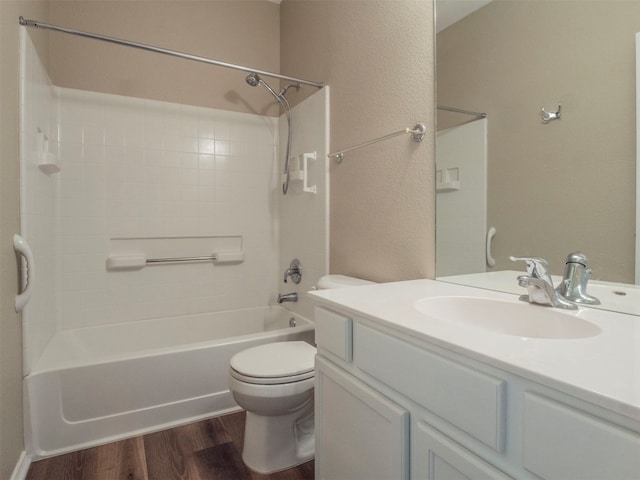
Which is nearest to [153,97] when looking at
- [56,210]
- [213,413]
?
[56,210]

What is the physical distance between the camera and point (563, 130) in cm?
95

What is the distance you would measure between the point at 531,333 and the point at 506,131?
0.63 m

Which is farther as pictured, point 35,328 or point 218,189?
point 218,189

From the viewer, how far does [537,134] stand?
3.33ft

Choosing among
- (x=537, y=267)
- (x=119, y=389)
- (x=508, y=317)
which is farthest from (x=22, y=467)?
(x=537, y=267)

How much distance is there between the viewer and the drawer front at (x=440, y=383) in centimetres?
58

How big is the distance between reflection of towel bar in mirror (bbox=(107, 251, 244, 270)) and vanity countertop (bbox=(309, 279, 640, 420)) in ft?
5.53

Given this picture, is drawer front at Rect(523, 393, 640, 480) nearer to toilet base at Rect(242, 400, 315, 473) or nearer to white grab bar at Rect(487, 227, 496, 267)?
white grab bar at Rect(487, 227, 496, 267)

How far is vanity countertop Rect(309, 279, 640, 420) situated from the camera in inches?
18.2

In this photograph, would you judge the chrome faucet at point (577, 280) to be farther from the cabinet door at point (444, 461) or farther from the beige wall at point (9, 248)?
the beige wall at point (9, 248)

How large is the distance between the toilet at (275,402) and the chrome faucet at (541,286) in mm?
865

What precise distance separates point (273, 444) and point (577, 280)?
1.27m

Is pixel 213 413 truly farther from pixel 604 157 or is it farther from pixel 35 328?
pixel 604 157

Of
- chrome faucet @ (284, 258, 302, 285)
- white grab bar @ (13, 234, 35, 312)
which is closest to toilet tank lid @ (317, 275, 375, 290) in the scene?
chrome faucet @ (284, 258, 302, 285)
